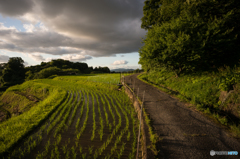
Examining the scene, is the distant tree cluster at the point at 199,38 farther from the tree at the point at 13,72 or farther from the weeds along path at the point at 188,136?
the tree at the point at 13,72

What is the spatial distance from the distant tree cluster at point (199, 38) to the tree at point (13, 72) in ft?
229

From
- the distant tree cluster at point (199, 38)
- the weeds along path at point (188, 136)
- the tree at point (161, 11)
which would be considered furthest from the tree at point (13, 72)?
the weeds along path at point (188, 136)

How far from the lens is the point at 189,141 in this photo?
14.0 ft

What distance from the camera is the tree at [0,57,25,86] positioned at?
5191cm

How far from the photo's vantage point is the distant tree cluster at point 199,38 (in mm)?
10852

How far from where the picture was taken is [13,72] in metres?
57.4

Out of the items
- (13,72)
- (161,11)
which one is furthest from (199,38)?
(13,72)

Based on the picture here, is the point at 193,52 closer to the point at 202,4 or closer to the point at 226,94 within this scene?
the point at 226,94

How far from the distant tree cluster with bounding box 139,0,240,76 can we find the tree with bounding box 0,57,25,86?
229 ft

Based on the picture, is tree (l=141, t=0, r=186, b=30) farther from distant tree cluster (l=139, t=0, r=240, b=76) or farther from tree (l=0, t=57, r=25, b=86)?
tree (l=0, t=57, r=25, b=86)

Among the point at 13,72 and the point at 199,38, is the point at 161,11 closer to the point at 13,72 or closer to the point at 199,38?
the point at 199,38

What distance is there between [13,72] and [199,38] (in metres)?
82.9

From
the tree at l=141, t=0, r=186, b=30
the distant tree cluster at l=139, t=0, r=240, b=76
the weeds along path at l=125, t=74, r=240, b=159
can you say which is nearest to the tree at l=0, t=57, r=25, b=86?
the tree at l=141, t=0, r=186, b=30

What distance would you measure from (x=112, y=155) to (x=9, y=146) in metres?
4.83
